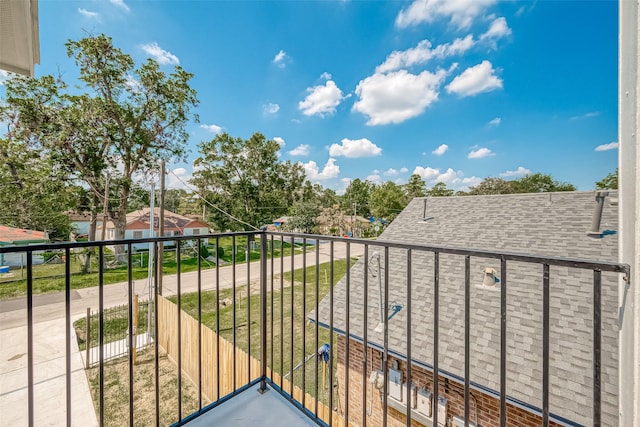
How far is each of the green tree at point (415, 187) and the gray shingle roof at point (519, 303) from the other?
67.2 ft

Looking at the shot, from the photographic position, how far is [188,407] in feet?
15.3

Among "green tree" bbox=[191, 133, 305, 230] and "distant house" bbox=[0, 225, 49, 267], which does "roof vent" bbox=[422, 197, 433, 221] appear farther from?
"distant house" bbox=[0, 225, 49, 267]

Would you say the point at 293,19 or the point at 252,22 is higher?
the point at 293,19

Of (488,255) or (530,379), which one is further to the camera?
(530,379)

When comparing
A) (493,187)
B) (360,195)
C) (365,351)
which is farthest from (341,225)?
(365,351)

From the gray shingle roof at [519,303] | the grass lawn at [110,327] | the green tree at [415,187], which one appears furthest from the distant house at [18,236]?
the green tree at [415,187]

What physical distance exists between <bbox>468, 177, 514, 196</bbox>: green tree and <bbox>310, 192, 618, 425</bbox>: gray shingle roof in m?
19.4

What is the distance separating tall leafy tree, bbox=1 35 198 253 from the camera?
10.4 m

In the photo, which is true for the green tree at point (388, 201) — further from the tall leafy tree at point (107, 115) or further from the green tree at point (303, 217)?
the tall leafy tree at point (107, 115)

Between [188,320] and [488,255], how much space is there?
17.7ft

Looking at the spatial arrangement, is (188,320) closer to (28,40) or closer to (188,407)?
(188,407)

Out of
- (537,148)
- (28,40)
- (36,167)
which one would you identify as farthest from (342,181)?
(28,40)

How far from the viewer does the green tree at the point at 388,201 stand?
2468 centimetres

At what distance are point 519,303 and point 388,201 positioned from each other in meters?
21.7
